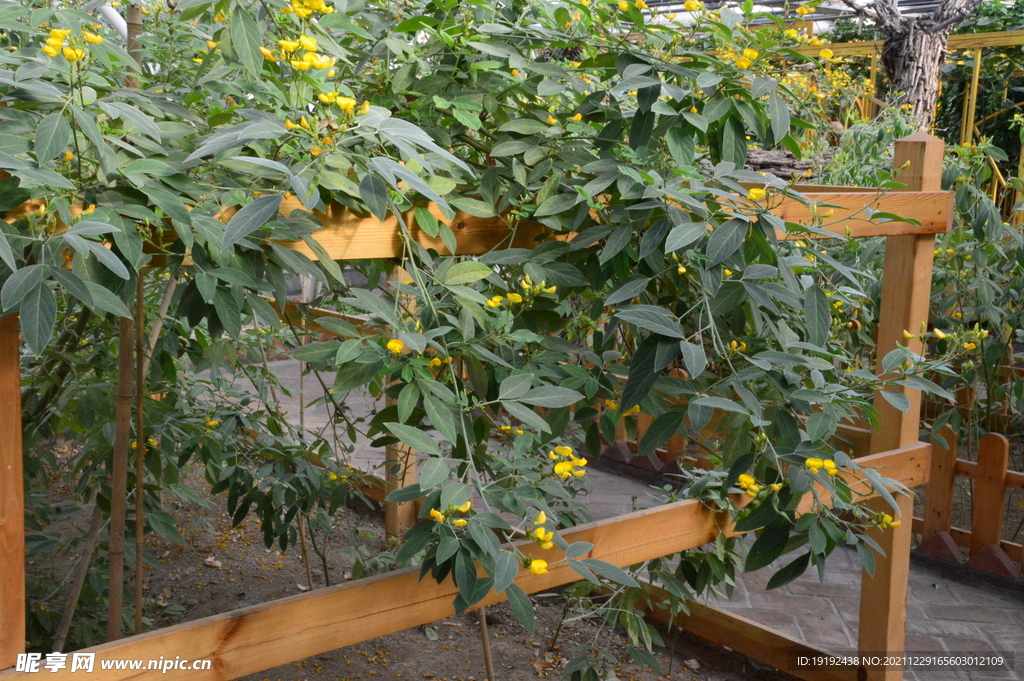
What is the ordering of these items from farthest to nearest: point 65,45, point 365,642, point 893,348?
point 365,642 → point 893,348 → point 65,45

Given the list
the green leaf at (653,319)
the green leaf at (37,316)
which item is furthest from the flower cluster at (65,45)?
the green leaf at (653,319)

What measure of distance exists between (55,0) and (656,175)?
4.88ft

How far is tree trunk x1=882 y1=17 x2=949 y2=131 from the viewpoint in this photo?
17.4ft

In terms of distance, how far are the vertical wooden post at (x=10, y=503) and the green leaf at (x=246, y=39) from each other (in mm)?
459

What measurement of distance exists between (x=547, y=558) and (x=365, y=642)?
5.74 ft

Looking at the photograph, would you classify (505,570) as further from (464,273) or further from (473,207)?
(473,207)

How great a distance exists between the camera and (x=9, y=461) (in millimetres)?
1079

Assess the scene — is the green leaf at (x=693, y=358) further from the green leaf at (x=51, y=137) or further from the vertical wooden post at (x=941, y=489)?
the vertical wooden post at (x=941, y=489)

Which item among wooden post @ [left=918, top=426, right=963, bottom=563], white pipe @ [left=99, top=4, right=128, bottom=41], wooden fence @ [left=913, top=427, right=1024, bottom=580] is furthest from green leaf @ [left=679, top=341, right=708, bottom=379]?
wooden post @ [left=918, top=426, right=963, bottom=563]

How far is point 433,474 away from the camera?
1.06 m

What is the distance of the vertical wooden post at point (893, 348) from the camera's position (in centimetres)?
223

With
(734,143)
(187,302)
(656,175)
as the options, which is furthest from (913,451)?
(187,302)

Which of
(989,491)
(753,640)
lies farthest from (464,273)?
(989,491)

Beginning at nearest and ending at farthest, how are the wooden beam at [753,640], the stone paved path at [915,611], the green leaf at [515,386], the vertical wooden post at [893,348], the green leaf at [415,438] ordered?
the green leaf at [415,438] < the green leaf at [515,386] < the vertical wooden post at [893,348] < the wooden beam at [753,640] < the stone paved path at [915,611]
